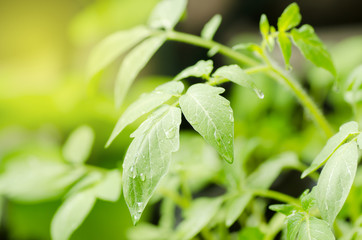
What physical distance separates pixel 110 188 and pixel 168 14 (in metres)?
0.23

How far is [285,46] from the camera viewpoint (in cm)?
41

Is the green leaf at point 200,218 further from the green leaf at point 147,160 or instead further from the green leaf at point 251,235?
the green leaf at point 147,160

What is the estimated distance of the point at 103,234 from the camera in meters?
1.02

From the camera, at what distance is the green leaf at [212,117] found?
0.31 metres

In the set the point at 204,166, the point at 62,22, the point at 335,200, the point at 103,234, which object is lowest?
the point at 103,234

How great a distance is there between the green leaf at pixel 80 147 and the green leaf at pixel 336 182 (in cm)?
36

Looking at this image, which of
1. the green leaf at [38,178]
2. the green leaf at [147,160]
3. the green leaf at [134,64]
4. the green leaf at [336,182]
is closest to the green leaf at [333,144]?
the green leaf at [336,182]

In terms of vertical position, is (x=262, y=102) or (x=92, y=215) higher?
(x=262, y=102)

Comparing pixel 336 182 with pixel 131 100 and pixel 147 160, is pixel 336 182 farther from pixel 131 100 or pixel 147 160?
pixel 131 100

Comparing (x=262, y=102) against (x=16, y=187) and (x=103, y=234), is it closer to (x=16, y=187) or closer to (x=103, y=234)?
(x=103, y=234)

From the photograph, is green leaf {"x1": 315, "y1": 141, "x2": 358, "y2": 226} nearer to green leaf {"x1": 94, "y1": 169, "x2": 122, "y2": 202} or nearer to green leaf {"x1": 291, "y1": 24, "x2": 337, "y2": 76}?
green leaf {"x1": 291, "y1": 24, "x2": 337, "y2": 76}

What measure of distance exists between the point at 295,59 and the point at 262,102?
1.47ft

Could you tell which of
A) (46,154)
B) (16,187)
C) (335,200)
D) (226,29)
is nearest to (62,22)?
(226,29)

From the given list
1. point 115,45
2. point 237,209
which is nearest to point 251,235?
point 237,209
